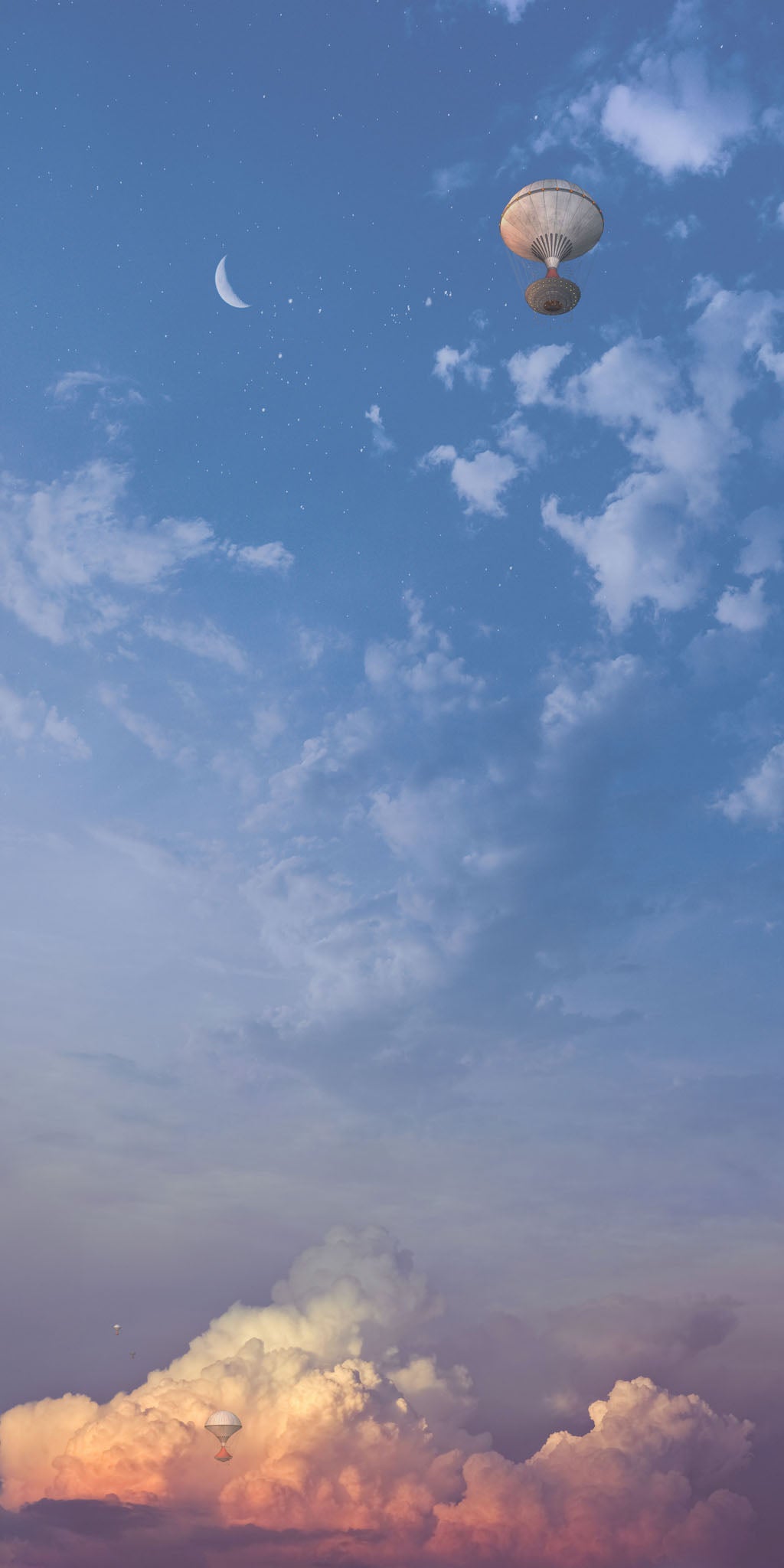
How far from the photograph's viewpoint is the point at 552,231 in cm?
10300

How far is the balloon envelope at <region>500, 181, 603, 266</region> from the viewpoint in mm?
101375

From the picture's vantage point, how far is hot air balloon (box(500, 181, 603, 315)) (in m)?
101

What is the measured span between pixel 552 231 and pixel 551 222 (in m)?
0.76

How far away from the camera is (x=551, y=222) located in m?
102

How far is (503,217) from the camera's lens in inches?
4109

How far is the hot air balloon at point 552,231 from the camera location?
101438mm

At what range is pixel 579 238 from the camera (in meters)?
103

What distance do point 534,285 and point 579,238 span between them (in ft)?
16.8

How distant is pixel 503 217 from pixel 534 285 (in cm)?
621

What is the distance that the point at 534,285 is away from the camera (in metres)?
104

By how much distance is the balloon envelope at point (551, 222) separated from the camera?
10138 cm

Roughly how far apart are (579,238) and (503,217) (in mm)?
6426
